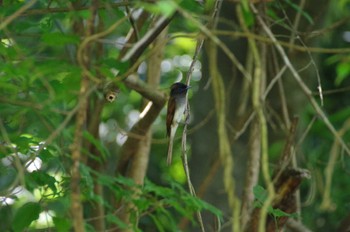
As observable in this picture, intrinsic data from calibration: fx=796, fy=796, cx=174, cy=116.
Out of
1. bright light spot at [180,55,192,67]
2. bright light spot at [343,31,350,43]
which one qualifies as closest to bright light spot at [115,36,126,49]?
bright light spot at [180,55,192,67]

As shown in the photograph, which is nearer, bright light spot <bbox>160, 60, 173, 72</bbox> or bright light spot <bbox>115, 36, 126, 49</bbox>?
bright light spot <bbox>115, 36, 126, 49</bbox>

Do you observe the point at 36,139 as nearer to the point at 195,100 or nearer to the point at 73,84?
the point at 73,84

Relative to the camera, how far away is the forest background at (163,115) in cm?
281

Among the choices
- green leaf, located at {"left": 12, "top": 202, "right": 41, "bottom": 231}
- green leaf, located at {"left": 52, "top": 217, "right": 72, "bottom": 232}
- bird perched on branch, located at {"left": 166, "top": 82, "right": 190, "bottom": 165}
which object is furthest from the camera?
bird perched on branch, located at {"left": 166, "top": 82, "right": 190, "bottom": 165}

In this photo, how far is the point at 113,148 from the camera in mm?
8680

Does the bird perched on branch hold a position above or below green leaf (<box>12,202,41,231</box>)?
above

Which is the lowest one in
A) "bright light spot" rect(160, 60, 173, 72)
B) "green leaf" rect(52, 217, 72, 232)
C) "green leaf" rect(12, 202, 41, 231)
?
"green leaf" rect(52, 217, 72, 232)

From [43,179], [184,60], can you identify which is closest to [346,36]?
[184,60]

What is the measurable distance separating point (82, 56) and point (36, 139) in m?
1.86

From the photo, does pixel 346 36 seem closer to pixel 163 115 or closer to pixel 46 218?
pixel 163 115

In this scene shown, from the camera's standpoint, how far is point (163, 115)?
9.65 metres

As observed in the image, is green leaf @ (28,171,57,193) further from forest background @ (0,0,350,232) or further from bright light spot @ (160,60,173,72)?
bright light spot @ (160,60,173,72)

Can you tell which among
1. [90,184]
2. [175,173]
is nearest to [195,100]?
[175,173]

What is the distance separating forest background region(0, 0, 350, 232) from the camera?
2809 millimetres
